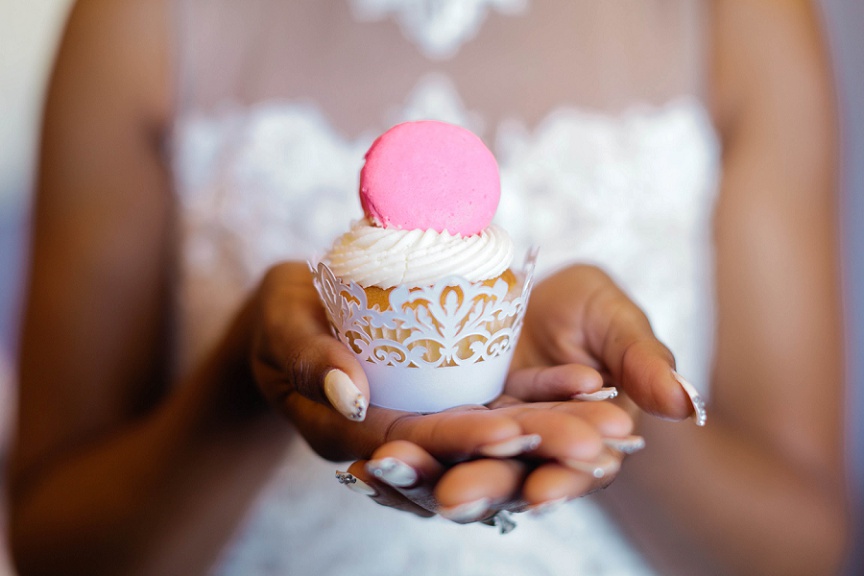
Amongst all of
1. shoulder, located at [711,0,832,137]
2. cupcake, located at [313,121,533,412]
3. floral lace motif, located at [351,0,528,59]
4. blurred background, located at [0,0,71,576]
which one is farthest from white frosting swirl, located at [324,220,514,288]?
blurred background, located at [0,0,71,576]

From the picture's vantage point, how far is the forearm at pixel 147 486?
4.22 ft

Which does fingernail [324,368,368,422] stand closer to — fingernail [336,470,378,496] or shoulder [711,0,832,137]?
fingernail [336,470,378,496]

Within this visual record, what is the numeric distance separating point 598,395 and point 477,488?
0.23m

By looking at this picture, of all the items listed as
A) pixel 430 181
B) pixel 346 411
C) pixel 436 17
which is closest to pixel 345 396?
pixel 346 411

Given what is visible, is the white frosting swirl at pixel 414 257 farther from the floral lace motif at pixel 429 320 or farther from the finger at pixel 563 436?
the finger at pixel 563 436

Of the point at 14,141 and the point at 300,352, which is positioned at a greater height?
the point at 14,141

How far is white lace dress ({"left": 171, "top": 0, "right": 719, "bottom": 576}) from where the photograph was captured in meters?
1.37

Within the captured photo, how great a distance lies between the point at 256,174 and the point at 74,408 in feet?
2.03

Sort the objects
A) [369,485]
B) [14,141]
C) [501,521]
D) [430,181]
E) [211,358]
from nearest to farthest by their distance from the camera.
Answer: [369,485] → [501,521] → [430,181] → [211,358] → [14,141]

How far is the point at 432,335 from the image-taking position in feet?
2.58

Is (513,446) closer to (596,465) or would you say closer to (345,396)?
(596,465)

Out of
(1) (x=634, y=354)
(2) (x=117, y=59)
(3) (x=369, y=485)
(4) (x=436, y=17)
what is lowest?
(3) (x=369, y=485)

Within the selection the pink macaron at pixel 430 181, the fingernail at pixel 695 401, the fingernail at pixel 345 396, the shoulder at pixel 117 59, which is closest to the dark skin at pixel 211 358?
the shoulder at pixel 117 59

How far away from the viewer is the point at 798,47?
4.49 ft
